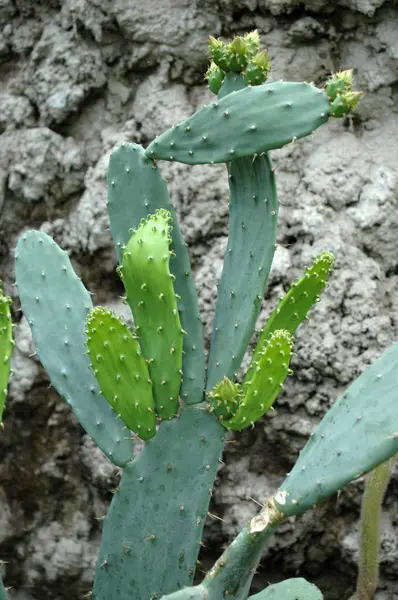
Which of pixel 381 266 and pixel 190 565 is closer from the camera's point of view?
pixel 190 565

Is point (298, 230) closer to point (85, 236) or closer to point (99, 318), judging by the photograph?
point (85, 236)

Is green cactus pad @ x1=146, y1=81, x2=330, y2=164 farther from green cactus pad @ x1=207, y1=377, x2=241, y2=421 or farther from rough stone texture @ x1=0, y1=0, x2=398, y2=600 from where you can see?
rough stone texture @ x1=0, y1=0, x2=398, y2=600

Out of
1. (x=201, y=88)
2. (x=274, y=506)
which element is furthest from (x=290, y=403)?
(x=201, y=88)

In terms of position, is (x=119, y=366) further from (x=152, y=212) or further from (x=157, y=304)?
(x=152, y=212)

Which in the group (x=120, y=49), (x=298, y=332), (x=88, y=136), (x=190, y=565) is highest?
(x=120, y=49)

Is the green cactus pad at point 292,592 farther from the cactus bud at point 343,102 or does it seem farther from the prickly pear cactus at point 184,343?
the cactus bud at point 343,102

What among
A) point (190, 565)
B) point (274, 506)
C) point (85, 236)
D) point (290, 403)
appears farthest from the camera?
point (85, 236)

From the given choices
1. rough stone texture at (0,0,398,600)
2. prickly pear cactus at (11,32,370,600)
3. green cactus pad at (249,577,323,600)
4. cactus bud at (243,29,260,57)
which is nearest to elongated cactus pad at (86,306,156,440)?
prickly pear cactus at (11,32,370,600)

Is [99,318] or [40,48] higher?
[40,48]
